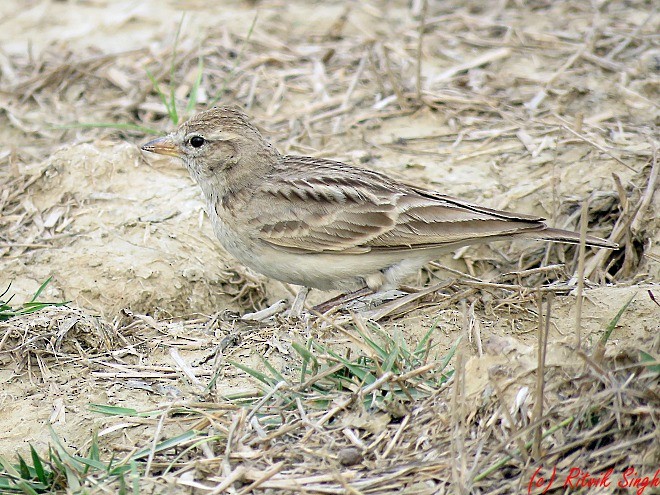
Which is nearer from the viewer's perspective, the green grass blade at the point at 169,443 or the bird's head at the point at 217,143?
the green grass blade at the point at 169,443

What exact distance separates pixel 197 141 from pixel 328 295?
1.54 m

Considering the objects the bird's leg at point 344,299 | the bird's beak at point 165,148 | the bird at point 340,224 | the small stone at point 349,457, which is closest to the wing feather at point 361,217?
the bird at point 340,224

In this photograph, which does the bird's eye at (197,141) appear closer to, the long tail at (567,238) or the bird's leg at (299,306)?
the bird's leg at (299,306)

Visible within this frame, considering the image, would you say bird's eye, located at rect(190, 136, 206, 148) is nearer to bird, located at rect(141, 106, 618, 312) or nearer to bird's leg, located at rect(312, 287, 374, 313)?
bird, located at rect(141, 106, 618, 312)

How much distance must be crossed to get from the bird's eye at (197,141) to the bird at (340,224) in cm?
11

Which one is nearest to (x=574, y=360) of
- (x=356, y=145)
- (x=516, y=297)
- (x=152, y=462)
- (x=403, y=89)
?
(x=516, y=297)

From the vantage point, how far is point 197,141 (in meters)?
5.82

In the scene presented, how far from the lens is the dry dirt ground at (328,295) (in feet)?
12.4

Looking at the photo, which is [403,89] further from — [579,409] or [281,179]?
[579,409]

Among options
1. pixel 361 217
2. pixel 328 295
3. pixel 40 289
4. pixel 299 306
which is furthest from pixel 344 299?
pixel 40 289

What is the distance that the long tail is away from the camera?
16.0ft

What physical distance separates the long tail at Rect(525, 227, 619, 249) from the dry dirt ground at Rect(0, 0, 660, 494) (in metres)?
0.29

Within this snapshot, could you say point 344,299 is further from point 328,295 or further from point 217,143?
point 217,143

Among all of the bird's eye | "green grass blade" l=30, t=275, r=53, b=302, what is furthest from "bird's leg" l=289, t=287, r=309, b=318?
"green grass blade" l=30, t=275, r=53, b=302
